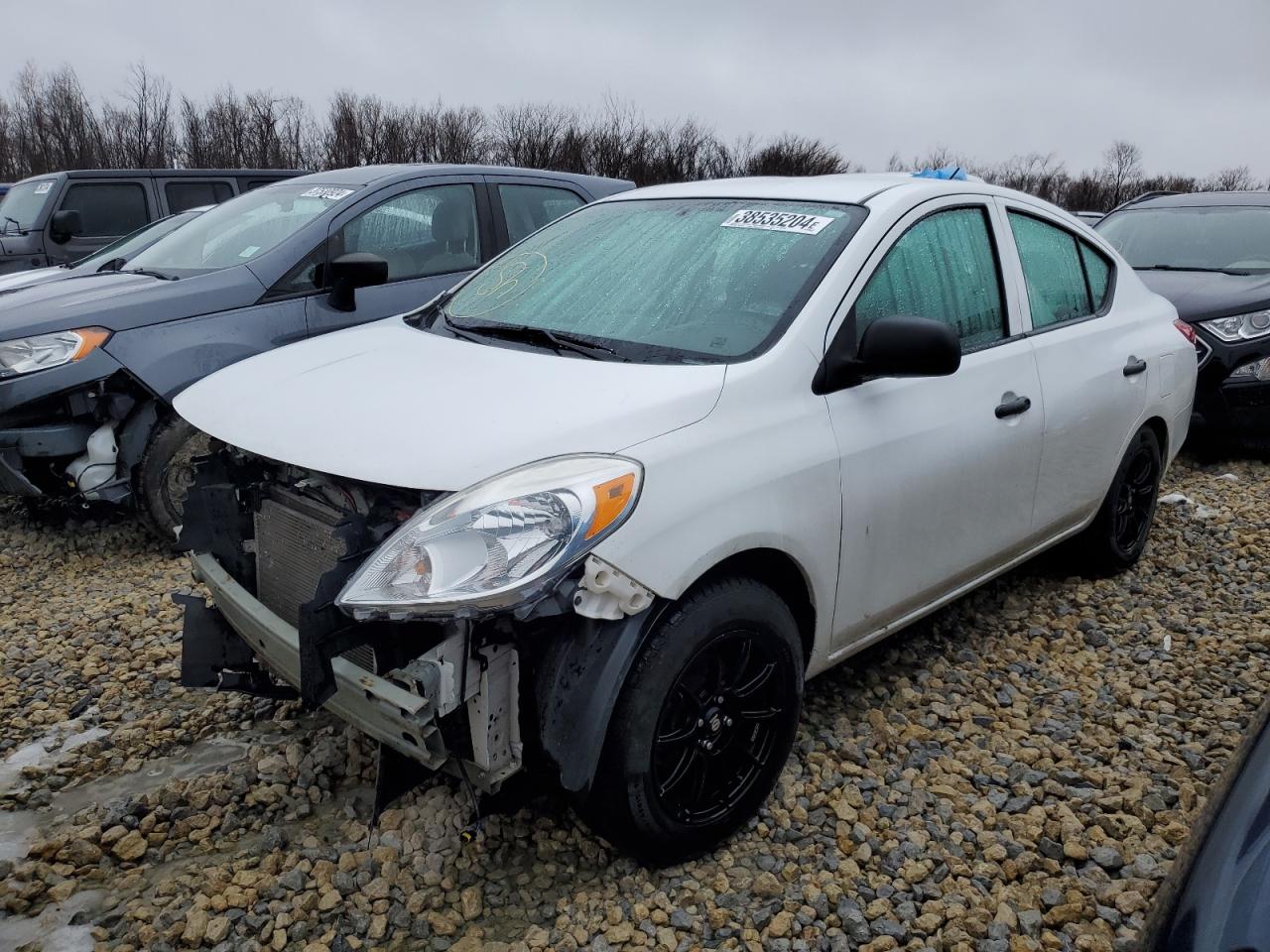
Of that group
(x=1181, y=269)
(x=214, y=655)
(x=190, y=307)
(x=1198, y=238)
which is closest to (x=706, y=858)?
(x=214, y=655)

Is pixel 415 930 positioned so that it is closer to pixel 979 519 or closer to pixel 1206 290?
pixel 979 519

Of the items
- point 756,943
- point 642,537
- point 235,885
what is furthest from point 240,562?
point 756,943

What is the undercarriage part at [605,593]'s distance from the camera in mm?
1998

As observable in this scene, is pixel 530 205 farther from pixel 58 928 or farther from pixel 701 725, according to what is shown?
pixel 58 928

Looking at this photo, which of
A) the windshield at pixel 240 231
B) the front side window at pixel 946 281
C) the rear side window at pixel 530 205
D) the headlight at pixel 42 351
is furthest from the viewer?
the rear side window at pixel 530 205

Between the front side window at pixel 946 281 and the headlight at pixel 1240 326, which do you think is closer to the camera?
the front side window at pixel 946 281

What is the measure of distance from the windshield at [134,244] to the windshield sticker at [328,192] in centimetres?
123

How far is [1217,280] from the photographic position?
647cm

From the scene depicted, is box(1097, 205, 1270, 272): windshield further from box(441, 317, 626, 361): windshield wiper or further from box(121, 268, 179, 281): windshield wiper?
box(121, 268, 179, 281): windshield wiper

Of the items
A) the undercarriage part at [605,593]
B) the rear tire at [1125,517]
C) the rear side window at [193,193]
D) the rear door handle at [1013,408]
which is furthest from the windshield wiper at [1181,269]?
the rear side window at [193,193]

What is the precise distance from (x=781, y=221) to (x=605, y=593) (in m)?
1.51

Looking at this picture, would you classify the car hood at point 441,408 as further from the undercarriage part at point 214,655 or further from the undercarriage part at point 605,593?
the undercarriage part at point 214,655

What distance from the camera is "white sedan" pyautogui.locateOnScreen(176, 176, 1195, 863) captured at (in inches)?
80.1

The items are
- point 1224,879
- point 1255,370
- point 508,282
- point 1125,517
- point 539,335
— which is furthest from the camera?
point 1255,370
